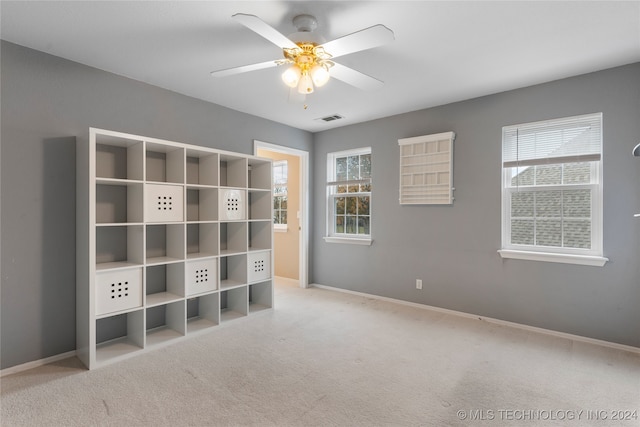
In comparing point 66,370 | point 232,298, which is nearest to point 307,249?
point 232,298

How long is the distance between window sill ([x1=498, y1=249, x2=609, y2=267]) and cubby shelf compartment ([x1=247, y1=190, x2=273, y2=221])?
8.76 ft

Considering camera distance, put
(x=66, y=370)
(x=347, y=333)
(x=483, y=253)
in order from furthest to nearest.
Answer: (x=483, y=253) → (x=347, y=333) → (x=66, y=370)

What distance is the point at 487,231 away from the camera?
358 cm

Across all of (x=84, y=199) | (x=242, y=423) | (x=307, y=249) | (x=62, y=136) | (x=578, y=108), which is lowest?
(x=242, y=423)

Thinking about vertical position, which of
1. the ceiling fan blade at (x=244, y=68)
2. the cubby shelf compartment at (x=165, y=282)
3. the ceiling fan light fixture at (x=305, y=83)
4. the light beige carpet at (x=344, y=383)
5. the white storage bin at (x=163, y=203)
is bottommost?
the light beige carpet at (x=344, y=383)

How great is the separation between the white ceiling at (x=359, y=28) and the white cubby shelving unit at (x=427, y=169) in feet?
2.14

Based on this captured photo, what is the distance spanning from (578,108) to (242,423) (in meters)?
3.80

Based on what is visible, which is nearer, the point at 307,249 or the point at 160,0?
the point at 160,0

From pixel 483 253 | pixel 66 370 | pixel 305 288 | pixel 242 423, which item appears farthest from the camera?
pixel 305 288

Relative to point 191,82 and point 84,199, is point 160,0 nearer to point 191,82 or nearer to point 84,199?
point 191,82

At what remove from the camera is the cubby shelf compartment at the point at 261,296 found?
4.05 metres

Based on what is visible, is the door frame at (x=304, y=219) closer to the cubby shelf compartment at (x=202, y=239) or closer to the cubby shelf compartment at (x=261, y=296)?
the cubby shelf compartment at (x=261, y=296)

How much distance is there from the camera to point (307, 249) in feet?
16.9

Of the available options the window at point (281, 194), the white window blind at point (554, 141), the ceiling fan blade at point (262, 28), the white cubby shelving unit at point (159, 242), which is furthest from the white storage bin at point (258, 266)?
the white window blind at point (554, 141)
